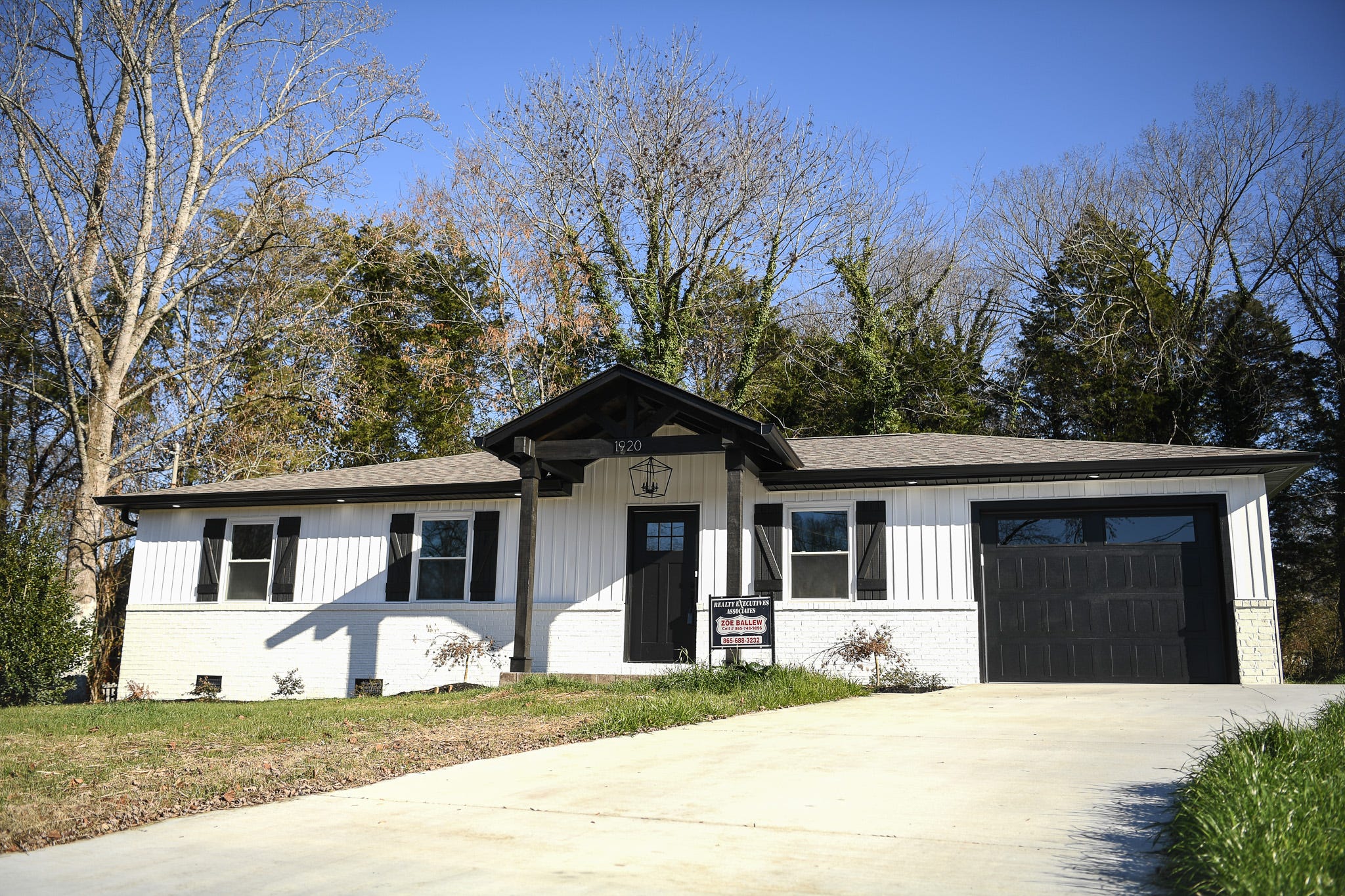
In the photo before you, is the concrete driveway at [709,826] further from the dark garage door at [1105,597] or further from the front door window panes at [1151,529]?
the front door window panes at [1151,529]

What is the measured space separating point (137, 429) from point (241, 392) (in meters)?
3.35

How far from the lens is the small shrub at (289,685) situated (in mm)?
15891

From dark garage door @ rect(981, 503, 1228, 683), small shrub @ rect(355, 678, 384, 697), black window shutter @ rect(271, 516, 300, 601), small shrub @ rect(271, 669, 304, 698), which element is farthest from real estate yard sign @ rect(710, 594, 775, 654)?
black window shutter @ rect(271, 516, 300, 601)

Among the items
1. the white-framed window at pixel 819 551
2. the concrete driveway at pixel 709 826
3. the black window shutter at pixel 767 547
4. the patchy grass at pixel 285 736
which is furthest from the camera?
the black window shutter at pixel 767 547

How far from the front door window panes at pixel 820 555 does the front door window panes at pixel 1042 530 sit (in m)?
2.13

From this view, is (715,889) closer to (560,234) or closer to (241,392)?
(560,234)

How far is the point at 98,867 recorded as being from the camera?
4.24m

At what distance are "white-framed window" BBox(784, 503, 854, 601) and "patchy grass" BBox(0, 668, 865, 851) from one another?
2.32 meters

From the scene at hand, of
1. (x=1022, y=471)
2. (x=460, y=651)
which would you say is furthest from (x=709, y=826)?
(x=460, y=651)

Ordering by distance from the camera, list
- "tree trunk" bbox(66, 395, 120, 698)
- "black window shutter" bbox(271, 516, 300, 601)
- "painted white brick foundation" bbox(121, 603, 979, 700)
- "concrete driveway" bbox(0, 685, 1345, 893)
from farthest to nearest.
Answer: "tree trunk" bbox(66, 395, 120, 698)
"black window shutter" bbox(271, 516, 300, 601)
"painted white brick foundation" bbox(121, 603, 979, 700)
"concrete driveway" bbox(0, 685, 1345, 893)

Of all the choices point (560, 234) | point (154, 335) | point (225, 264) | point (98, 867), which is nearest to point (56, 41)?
point (225, 264)

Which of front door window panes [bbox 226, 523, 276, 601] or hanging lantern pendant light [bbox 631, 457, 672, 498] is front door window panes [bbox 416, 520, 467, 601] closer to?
front door window panes [bbox 226, 523, 276, 601]

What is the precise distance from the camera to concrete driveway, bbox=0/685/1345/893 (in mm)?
3938

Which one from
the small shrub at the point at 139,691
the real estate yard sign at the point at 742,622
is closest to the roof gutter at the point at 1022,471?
the real estate yard sign at the point at 742,622
